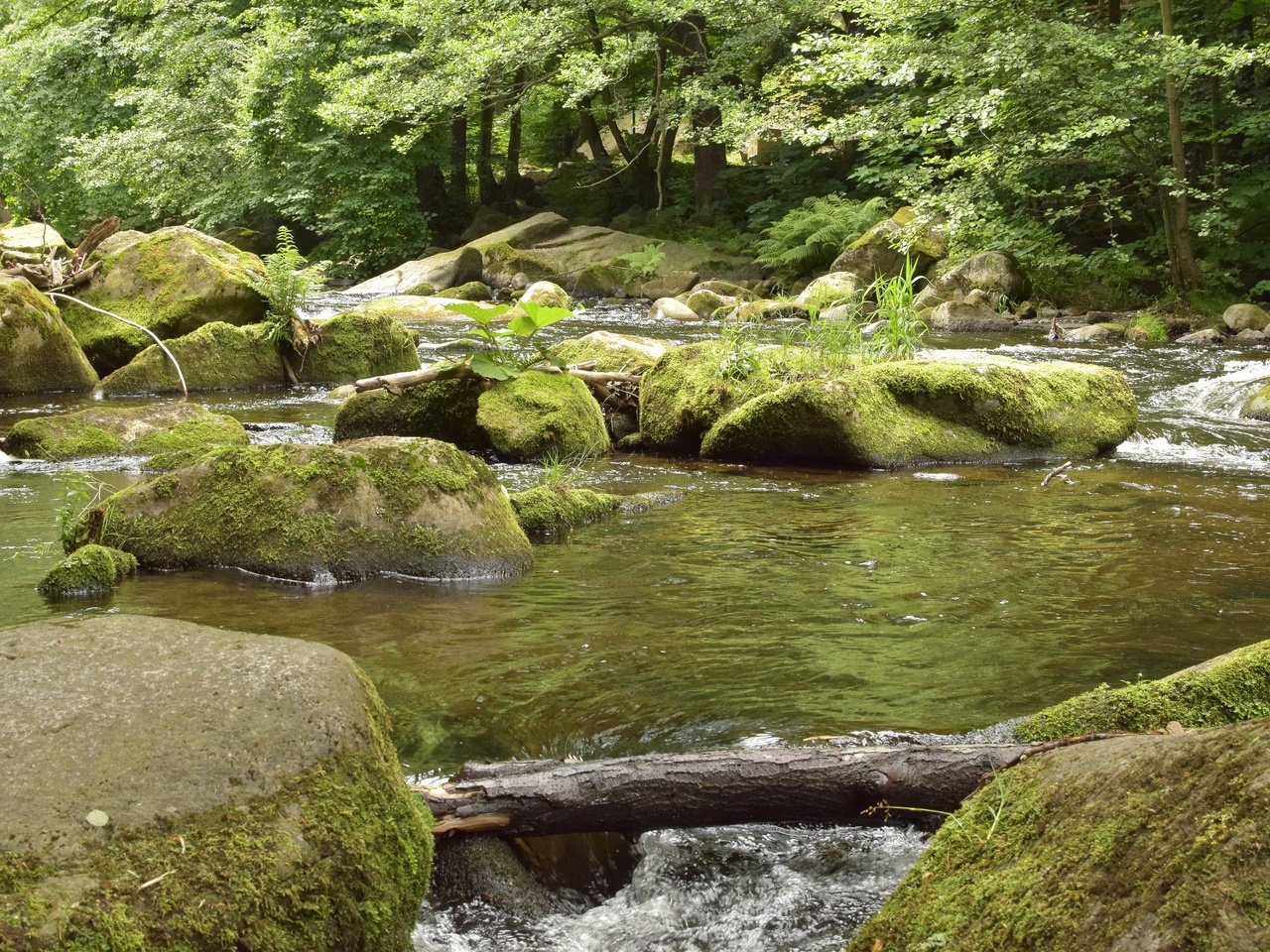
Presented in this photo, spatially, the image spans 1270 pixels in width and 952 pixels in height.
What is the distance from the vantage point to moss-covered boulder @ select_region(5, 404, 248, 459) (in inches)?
324

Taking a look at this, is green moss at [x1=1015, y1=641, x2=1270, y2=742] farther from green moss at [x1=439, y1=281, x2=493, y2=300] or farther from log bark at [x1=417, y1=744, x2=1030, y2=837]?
green moss at [x1=439, y1=281, x2=493, y2=300]

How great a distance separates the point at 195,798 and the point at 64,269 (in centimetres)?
1293

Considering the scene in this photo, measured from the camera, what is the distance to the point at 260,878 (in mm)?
2062

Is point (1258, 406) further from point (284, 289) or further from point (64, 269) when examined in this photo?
point (64, 269)

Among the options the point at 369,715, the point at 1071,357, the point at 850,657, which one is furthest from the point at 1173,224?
the point at 369,715

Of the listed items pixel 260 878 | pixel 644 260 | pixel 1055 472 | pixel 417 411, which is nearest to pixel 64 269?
pixel 417 411

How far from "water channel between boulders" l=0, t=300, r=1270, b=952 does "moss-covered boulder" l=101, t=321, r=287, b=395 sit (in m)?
4.00

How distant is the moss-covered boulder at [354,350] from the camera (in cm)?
1248

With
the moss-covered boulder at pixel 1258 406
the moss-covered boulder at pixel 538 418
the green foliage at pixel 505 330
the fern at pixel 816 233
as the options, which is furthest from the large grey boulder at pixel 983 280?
the green foliage at pixel 505 330

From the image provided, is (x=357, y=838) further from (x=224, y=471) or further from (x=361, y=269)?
(x=361, y=269)

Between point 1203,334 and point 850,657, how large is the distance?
1306 cm

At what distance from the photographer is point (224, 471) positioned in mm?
5707

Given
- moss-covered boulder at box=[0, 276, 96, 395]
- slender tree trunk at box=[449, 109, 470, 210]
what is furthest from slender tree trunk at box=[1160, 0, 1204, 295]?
slender tree trunk at box=[449, 109, 470, 210]

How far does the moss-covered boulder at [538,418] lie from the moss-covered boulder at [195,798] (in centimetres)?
594
